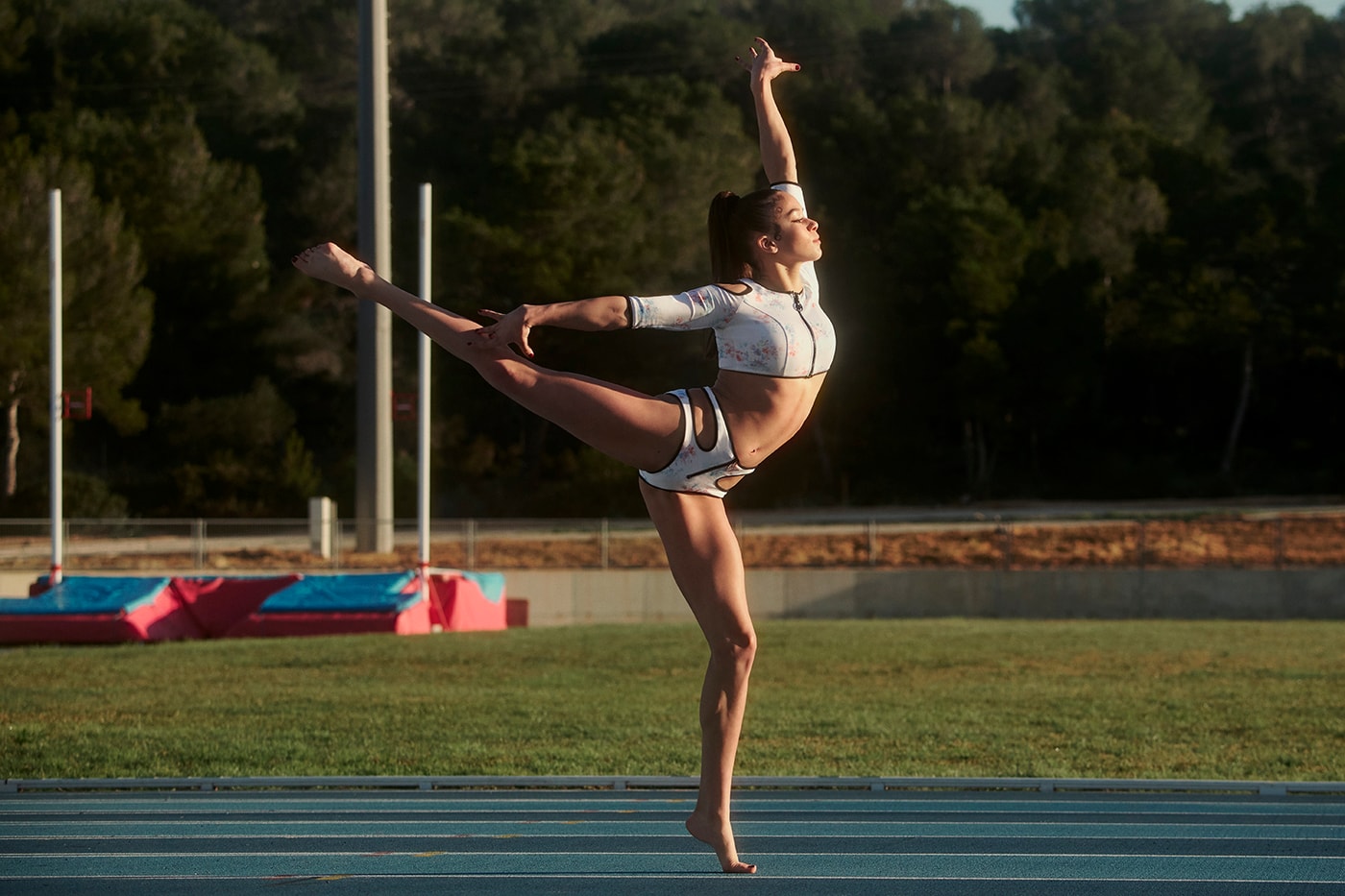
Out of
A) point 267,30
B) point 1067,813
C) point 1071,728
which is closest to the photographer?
point 1067,813

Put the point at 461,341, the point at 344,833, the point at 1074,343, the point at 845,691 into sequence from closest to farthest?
the point at 461,341 < the point at 344,833 < the point at 845,691 < the point at 1074,343

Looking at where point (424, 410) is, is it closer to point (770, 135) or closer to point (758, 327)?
point (770, 135)

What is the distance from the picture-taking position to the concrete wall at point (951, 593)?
87.9 ft

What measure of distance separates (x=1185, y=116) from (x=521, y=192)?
31749 mm

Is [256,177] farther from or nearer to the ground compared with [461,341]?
farther from the ground

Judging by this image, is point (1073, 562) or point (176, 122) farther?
point (176, 122)

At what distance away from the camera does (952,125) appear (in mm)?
55844

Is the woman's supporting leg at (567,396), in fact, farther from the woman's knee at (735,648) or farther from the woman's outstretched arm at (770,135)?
the woman's outstretched arm at (770,135)

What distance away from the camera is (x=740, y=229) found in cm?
526

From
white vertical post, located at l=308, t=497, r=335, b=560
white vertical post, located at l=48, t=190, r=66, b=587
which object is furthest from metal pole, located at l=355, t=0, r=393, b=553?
white vertical post, located at l=48, t=190, r=66, b=587

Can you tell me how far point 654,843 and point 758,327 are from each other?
206 centimetres

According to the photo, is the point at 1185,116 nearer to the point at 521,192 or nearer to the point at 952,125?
the point at 952,125

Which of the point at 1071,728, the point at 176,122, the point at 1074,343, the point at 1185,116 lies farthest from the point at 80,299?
the point at 1185,116

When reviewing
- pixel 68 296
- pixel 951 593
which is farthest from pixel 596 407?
pixel 68 296
